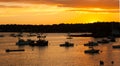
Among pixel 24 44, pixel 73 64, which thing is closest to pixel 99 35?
pixel 24 44

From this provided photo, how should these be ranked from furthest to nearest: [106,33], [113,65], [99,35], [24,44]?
[106,33], [99,35], [24,44], [113,65]

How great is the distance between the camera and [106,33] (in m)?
186

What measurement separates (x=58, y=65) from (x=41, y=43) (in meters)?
46.5

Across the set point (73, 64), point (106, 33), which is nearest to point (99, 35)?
point (106, 33)

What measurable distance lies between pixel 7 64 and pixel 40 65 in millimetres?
5082

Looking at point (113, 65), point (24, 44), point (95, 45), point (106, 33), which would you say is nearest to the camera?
point (113, 65)

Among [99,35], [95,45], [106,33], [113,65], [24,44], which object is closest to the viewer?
[113,65]

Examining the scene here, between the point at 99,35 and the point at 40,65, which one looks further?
the point at 99,35

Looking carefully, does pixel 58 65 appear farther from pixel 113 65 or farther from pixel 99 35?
pixel 99 35

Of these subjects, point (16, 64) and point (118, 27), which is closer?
point (16, 64)

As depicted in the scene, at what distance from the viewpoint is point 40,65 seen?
58.3 meters

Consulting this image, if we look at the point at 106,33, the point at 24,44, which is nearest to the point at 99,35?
the point at 106,33

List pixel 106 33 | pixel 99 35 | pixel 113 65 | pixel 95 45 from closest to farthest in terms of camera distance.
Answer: pixel 113 65 < pixel 95 45 < pixel 99 35 < pixel 106 33

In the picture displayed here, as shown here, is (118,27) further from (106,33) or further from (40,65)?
(40,65)
